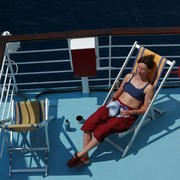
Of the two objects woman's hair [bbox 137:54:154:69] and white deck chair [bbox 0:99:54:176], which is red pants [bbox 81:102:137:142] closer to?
white deck chair [bbox 0:99:54:176]

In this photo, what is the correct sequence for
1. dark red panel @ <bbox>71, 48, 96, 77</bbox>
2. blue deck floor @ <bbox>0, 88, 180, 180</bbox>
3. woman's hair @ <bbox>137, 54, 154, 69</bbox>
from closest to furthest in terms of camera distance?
blue deck floor @ <bbox>0, 88, 180, 180</bbox> → woman's hair @ <bbox>137, 54, 154, 69</bbox> → dark red panel @ <bbox>71, 48, 96, 77</bbox>

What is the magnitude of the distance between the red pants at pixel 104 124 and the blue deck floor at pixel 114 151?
1.19 ft

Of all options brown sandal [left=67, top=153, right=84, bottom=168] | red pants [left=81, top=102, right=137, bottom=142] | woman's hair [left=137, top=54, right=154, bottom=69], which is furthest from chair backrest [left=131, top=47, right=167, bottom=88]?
brown sandal [left=67, top=153, right=84, bottom=168]

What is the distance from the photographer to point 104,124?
16.7 ft

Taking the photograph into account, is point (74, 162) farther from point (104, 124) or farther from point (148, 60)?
point (148, 60)

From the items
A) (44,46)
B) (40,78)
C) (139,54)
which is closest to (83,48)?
(139,54)

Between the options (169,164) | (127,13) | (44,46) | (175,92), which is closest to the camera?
(169,164)

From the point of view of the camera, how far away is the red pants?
5004mm

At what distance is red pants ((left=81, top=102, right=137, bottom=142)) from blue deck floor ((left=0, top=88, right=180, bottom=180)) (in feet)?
1.19

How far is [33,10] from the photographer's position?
12820 mm

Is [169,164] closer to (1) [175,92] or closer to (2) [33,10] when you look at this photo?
(1) [175,92]

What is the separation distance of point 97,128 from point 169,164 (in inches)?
41.1

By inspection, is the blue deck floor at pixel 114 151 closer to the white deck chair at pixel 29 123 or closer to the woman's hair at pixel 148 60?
the white deck chair at pixel 29 123

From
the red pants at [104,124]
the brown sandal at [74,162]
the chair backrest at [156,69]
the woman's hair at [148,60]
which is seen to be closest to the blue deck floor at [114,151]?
the brown sandal at [74,162]
